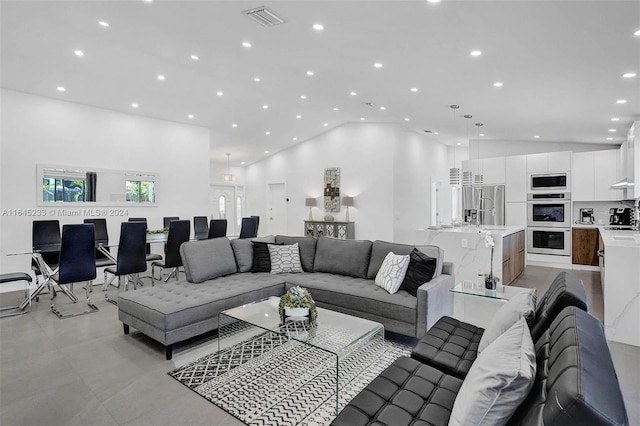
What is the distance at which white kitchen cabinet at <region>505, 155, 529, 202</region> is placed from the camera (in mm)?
7684

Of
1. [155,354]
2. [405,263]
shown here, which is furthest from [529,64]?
[155,354]

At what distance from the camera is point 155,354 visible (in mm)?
3080

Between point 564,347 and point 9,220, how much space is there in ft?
23.8

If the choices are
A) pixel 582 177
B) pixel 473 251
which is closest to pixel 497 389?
pixel 473 251

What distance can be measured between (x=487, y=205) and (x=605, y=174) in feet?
7.28

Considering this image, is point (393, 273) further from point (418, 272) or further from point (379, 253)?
Result: point (379, 253)

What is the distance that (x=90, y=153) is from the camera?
646 centimetres

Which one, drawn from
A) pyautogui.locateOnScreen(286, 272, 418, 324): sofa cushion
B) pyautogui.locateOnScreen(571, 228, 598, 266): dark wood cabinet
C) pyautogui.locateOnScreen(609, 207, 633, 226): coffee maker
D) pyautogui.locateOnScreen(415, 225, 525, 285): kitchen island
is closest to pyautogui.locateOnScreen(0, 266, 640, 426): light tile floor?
pyautogui.locateOnScreen(286, 272, 418, 324): sofa cushion

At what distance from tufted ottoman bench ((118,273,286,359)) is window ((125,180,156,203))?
3.99 metres

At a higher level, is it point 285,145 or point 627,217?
point 285,145

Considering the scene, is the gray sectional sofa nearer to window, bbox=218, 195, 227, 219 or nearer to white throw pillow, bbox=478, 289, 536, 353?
white throw pillow, bbox=478, 289, 536, 353

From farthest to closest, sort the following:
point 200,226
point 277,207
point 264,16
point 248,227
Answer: point 277,207
point 200,226
point 248,227
point 264,16

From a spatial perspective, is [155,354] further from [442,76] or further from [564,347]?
[442,76]

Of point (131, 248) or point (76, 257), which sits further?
point (131, 248)
